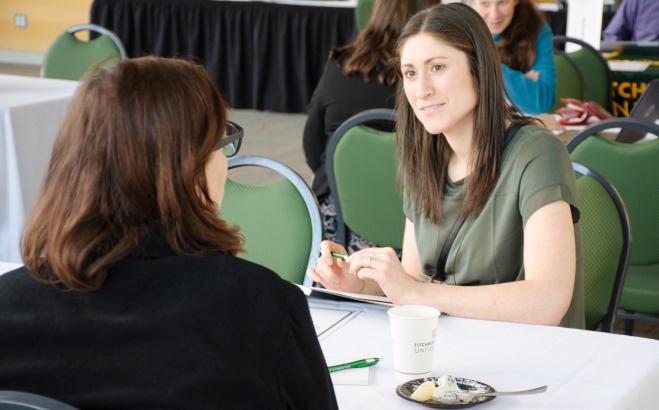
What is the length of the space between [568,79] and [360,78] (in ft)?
4.73

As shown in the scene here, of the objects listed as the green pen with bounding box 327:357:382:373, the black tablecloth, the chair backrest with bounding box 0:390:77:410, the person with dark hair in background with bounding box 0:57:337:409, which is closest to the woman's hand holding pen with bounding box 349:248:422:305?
the green pen with bounding box 327:357:382:373

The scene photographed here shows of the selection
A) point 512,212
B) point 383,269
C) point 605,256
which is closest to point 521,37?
point 605,256

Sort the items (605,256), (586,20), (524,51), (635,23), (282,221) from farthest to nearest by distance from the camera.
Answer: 1. (586,20)
2. (635,23)
3. (524,51)
4. (282,221)
5. (605,256)

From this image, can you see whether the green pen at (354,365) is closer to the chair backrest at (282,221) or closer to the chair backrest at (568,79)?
the chair backrest at (282,221)

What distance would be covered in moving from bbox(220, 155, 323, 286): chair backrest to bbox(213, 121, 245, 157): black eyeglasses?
2.37 ft

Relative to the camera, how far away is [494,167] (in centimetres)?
195

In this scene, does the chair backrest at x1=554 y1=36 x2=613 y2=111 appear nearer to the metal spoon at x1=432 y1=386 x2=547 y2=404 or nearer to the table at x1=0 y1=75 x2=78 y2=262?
the table at x1=0 y1=75 x2=78 y2=262

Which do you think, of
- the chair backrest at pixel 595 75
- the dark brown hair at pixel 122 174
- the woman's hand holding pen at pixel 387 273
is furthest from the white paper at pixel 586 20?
the dark brown hair at pixel 122 174

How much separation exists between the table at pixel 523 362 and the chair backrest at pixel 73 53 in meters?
3.50

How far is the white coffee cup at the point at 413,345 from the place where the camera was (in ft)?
4.79

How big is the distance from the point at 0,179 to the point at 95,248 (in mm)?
2813

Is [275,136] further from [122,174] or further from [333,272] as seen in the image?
[122,174]

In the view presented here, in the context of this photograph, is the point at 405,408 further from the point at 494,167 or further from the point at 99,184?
the point at 494,167

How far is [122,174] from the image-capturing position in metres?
1.09
